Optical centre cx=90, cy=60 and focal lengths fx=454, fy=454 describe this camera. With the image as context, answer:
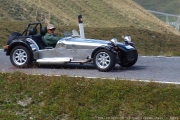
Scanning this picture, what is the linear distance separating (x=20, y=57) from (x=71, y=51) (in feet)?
5.03

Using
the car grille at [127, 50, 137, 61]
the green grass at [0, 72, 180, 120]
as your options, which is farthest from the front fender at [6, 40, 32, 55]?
the green grass at [0, 72, 180, 120]

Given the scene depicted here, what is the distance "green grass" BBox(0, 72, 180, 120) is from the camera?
316 inches

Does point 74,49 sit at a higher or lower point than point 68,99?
higher

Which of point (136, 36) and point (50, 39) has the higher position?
point (50, 39)

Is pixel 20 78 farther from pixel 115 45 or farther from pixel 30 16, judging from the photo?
pixel 30 16

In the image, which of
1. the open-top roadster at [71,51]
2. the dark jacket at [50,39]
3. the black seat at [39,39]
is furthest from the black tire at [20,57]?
the dark jacket at [50,39]

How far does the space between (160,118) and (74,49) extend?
472cm

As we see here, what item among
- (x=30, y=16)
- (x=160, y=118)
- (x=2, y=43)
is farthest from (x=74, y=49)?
(x=30, y=16)

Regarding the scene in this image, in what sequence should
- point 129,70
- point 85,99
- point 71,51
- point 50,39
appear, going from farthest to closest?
point 50,39, point 129,70, point 71,51, point 85,99

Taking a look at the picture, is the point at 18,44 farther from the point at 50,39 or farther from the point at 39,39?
the point at 50,39

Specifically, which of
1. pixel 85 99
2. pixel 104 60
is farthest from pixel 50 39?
pixel 85 99

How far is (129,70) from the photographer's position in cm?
1217

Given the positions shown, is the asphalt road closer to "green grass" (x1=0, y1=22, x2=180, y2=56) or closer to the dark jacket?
Result: the dark jacket

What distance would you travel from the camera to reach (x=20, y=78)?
32.3 ft
